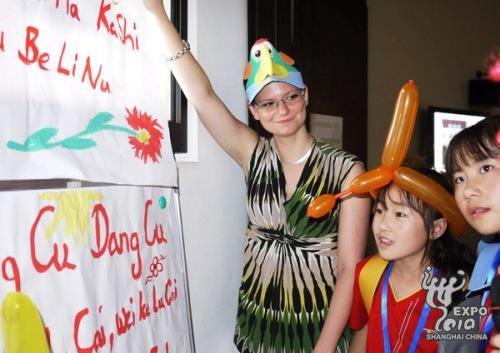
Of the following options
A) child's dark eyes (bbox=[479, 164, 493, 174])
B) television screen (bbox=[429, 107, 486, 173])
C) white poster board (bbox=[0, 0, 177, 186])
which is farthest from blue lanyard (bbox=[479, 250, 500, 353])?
television screen (bbox=[429, 107, 486, 173])

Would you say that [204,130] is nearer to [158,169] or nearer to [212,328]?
[158,169]

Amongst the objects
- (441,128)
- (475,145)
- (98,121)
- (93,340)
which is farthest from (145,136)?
(441,128)

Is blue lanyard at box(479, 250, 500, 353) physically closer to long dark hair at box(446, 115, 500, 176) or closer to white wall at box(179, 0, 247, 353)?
long dark hair at box(446, 115, 500, 176)

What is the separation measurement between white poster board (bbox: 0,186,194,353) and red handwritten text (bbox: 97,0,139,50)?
0.96 feet

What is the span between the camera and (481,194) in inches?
34.1

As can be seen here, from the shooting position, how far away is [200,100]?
46.6 inches

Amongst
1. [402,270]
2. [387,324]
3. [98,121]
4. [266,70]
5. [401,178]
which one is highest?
[266,70]

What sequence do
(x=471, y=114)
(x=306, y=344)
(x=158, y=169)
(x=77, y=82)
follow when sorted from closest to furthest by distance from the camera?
(x=77, y=82), (x=158, y=169), (x=306, y=344), (x=471, y=114)

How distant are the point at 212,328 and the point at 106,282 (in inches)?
22.8

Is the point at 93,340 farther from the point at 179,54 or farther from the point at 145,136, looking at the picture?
the point at 179,54

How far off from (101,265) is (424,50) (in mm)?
2770

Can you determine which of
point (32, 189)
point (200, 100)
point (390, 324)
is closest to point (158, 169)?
point (200, 100)

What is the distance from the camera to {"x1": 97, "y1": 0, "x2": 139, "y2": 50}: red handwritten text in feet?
3.08

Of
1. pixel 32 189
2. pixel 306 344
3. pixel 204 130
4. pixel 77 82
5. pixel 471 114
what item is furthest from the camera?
pixel 471 114
